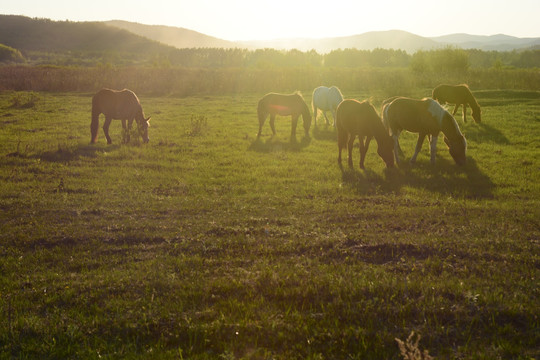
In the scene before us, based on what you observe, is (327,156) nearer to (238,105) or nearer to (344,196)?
(344,196)

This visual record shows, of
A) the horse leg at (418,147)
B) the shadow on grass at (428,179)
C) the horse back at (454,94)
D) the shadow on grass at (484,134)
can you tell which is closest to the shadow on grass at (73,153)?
the shadow on grass at (428,179)

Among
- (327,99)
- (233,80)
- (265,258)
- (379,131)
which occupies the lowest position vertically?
(265,258)

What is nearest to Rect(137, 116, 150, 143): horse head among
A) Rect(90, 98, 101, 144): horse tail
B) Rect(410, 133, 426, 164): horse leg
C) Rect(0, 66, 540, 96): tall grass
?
Rect(90, 98, 101, 144): horse tail

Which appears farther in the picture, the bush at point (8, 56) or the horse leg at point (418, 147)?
the bush at point (8, 56)

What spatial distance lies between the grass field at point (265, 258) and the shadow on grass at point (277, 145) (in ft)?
7.69

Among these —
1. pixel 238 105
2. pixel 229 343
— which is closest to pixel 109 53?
pixel 238 105

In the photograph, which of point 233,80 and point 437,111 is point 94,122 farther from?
point 233,80

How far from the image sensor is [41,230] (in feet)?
24.0

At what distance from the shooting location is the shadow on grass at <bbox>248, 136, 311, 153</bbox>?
A: 16.6 m

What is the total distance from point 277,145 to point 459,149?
7064 millimetres

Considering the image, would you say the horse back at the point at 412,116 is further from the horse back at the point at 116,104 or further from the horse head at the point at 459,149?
the horse back at the point at 116,104

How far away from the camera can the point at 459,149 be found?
1298cm

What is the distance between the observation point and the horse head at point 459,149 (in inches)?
509

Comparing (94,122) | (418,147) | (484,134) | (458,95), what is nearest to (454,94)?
(458,95)
